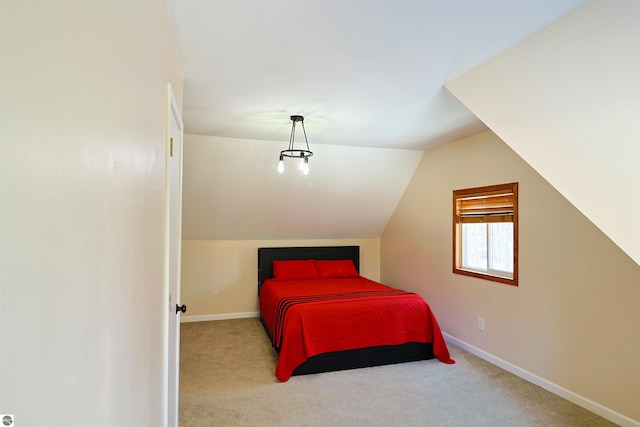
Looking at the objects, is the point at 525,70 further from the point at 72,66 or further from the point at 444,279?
the point at 444,279

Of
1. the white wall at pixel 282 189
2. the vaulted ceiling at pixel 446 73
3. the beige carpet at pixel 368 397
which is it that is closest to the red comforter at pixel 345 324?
the beige carpet at pixel 368 397

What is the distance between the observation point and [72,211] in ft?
2.11

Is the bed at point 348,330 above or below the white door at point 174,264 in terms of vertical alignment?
below

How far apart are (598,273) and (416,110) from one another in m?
1.82

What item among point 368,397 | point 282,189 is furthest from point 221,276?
point 368,397

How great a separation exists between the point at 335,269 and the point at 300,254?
0.57 metres

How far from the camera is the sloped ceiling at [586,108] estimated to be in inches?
53.3

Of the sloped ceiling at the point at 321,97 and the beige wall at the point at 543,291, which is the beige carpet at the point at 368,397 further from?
the sloped ceiling at the point at 321,97

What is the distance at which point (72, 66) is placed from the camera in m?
0.65

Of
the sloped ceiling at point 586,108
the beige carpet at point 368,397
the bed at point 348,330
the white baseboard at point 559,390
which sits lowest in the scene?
the beige carpet at point 368,397

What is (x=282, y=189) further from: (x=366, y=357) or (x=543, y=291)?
(x=543, y=291)

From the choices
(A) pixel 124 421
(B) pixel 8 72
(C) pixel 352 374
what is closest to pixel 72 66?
(B) pixel 8 72

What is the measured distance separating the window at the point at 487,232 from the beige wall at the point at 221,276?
2.52 metres

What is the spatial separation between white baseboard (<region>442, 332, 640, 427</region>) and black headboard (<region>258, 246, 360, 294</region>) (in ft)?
7.10
